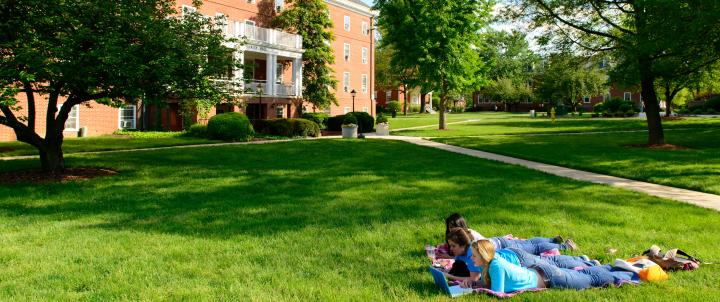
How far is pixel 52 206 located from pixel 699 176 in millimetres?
12532

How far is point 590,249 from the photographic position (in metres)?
5.92

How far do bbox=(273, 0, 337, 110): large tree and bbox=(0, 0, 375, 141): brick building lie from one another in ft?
3.62

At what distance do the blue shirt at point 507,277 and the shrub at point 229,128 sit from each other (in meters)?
19.4

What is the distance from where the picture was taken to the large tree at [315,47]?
3619cm

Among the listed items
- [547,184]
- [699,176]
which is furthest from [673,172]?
[547,184]

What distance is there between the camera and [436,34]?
30.9 m

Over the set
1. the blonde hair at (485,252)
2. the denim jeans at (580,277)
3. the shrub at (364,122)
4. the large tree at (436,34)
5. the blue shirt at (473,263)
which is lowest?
the denim jeans at (580,277)

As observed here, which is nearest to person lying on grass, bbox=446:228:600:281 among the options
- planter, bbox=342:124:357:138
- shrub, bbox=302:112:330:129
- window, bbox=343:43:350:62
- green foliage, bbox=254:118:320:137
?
planter, bbox=342:124:357:138

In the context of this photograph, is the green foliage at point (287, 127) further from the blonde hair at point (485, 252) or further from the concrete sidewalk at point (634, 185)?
the blonde hair at point (485, 252)

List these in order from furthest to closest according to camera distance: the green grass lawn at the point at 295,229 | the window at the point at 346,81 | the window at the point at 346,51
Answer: the window at the point at 346,81
the window at the point at 346,51
the green grass lawn at the point at 295,229

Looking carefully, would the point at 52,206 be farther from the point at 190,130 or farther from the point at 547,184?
the point at 190,130

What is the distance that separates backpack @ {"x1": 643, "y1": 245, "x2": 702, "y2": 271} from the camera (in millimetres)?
5105

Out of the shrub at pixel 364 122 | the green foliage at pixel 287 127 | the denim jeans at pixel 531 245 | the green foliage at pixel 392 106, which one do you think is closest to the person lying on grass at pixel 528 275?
the denim jeans at pixel 531 245

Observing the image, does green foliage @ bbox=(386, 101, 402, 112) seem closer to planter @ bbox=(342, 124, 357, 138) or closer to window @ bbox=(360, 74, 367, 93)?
window @ bbox=(360, 74, 367, 93)
